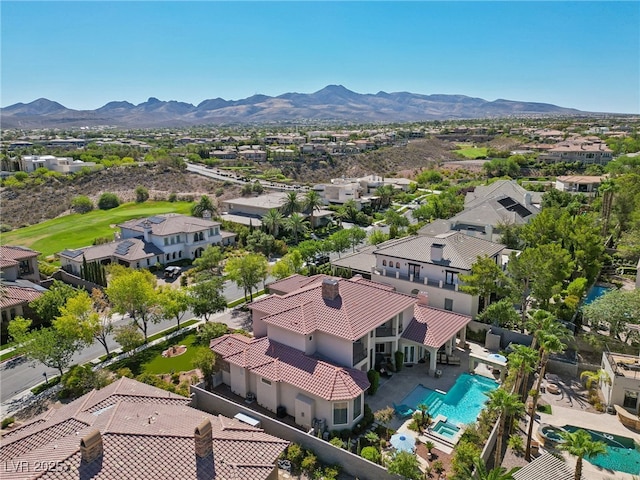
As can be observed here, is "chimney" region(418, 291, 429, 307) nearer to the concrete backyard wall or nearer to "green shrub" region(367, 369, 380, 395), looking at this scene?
"green shrub" region(367, 369, 380, 395)

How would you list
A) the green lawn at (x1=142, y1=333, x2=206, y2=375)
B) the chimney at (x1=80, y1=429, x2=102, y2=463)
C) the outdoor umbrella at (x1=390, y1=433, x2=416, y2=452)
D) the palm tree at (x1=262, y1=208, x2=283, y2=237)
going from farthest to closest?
1. the palm tree at (x1=262, y1=208, x2=283, y2=237)
2. the green lawn at (x1=142, y1=333, x2=206, y2=375)
3. the outdoor umbrella at (x1=390, y1=433, x2=416, y2=452)
4. the chimney at (x1=80, y1=429, x2=102, y2=463)

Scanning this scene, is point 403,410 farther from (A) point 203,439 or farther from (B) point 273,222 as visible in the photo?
(B) point 273,222

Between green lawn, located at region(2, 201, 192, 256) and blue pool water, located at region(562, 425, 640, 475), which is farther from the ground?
blue pool water, located at region(562, 425, 640, 475)

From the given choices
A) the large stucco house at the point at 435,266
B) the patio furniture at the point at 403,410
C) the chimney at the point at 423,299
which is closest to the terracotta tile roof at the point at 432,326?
the chimney at the point at 423,299

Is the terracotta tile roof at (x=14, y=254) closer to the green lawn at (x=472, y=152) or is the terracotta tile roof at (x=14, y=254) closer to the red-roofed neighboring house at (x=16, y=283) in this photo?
the red-roofed neighboring house at (x=16, y=283)

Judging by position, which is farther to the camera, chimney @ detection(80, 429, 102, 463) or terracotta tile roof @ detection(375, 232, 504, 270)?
terracotta tile roof @ detection(375, 232, 504, 270)

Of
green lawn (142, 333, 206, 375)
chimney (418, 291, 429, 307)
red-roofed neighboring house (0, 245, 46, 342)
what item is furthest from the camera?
red-roofed neighboring house (0, 245, 46, 342)

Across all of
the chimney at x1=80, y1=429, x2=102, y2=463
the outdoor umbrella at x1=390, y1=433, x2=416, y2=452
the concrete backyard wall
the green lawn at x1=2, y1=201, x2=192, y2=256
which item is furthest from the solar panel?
the green lawn at x1=2, y1=201, x2=192, y2=256

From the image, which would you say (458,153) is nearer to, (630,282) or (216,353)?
(630,282)
